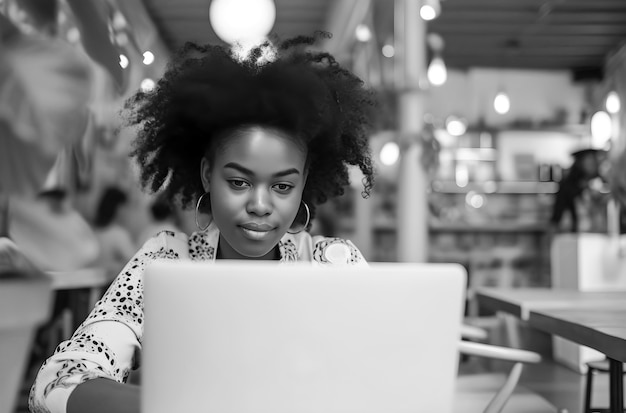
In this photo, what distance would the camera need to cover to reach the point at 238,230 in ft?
4.26

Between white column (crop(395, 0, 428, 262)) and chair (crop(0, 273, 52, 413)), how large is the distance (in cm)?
365

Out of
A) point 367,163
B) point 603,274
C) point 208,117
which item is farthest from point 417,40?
point 208,117

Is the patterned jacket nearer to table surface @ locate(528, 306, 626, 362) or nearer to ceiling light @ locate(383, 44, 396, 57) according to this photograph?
table surface @ locate(528, 306, 626, 362)

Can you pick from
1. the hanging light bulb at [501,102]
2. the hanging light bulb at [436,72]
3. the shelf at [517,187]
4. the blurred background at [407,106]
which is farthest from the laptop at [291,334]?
the shelf at [517,187]

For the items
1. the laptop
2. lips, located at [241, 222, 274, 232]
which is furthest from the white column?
the laptop

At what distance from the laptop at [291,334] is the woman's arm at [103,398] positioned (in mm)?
141

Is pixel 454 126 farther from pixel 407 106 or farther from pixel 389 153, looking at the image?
pixel 407 106

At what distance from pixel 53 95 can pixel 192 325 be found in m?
0.34

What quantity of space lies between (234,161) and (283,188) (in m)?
0.11

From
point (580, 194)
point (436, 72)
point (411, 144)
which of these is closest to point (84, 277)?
point (411, 144)

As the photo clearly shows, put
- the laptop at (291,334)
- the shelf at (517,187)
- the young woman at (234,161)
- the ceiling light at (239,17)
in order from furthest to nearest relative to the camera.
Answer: the shelf at (517,187) < the ceiling light at (239,17) < the young woman at (234,161) < the laptop at (291,334)

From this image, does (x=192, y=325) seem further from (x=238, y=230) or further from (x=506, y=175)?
(x=506, y=175)

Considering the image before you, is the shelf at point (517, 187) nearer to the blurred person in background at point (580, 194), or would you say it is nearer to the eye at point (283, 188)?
the blurred person in background at point (580, 194)

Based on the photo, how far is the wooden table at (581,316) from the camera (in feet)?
4.78
